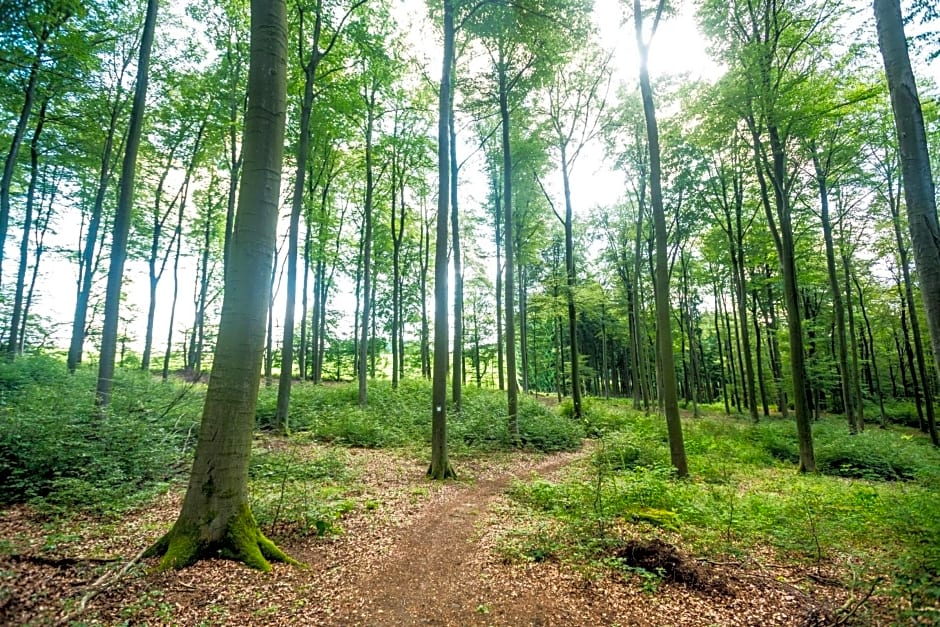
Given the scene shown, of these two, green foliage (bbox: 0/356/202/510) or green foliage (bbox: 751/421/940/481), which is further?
green foliage (bbox: 751/421/940/481)

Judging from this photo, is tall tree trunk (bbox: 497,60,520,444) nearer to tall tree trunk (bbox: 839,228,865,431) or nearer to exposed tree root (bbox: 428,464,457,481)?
exposed tree root (bbox: 428,464,457,481)

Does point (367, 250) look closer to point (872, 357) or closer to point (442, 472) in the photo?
point (442, 472)

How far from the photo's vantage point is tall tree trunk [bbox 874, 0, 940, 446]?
12.2 ft

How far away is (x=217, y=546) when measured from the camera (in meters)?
3.89

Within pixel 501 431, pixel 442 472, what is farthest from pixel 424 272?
pixel 442 472

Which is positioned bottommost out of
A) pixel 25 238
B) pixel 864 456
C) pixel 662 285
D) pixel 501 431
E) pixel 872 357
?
pixel 864 456

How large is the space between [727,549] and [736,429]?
14.1m

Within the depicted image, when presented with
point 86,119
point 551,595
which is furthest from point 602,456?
point 86,119

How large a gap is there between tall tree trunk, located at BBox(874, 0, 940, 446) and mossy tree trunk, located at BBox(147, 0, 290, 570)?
21.7ft

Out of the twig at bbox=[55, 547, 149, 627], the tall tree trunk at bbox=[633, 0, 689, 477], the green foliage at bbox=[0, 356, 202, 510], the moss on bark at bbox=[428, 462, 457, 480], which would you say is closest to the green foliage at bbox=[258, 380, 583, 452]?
the moss on bark at bbox=[428, 462, 457, 480]

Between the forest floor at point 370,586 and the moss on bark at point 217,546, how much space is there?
0.42 ft

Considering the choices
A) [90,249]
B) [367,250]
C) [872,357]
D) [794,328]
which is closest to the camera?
[794,328]

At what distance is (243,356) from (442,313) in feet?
16.5

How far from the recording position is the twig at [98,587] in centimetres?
265
